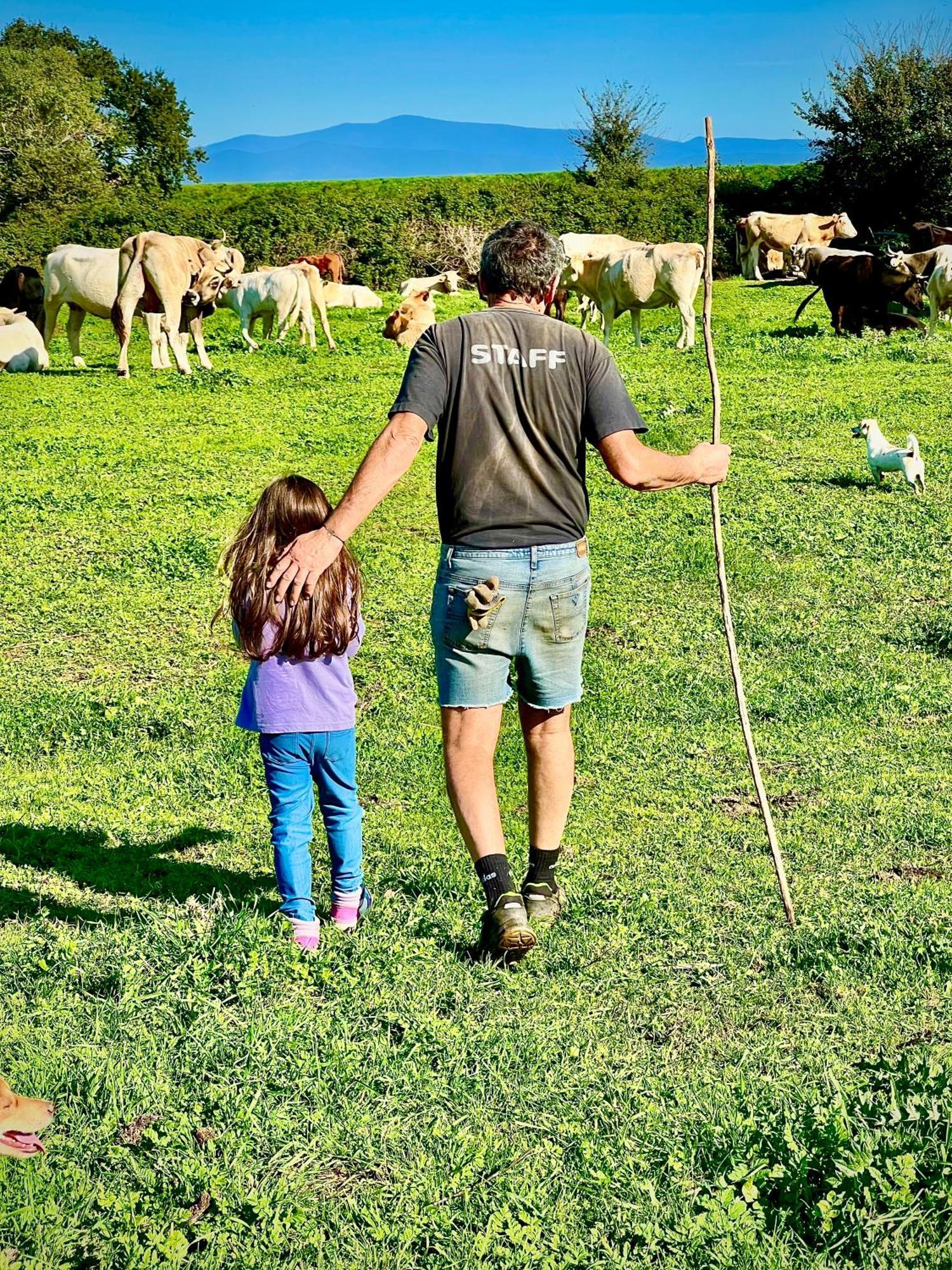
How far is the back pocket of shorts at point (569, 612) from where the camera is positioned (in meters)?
4.30

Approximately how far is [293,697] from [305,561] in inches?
19.7

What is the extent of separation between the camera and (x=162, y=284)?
59.9 ft

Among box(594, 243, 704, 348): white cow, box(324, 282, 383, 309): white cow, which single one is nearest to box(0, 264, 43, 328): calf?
box(324, 282, 383, 309): white cow

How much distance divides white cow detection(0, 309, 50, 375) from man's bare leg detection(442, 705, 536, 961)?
16.3 meters

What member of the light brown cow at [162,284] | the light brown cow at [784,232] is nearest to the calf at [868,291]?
the light brown cow at [162,284]

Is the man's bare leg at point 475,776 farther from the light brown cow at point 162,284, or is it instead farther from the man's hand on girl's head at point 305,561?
the light brown cow at point 162,284

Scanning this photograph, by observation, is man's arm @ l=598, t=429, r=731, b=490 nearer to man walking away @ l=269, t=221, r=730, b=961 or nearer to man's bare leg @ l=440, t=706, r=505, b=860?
man walking away @ l=269, t=221, r=730, b=961

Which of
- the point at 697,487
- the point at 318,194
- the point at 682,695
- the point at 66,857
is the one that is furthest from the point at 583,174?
the point at 66,857

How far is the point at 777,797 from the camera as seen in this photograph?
610 centimetres

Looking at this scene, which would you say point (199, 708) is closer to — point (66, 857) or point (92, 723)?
point (92, 723)

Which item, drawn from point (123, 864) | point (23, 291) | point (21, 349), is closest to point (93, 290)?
point (21, 349)

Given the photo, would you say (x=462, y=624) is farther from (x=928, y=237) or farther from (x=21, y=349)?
(x=928, y=237)

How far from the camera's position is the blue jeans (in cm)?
431

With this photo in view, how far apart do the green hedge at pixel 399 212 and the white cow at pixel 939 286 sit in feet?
52.9
